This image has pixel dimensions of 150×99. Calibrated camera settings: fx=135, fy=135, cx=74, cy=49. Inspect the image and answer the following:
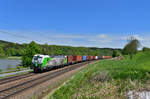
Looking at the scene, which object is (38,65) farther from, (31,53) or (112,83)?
(31,53)

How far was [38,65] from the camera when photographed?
29266mm

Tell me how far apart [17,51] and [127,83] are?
195614 mm

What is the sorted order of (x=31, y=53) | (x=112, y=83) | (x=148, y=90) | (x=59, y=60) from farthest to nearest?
1. (x=31, y=53)
2. (x=59, y=60)
3. (x=112, y=83)
4. (x=148, y=90)

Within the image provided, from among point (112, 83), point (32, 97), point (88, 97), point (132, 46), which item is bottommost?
point (32, 97)

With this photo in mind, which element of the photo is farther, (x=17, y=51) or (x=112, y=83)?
(x=17, y=51)

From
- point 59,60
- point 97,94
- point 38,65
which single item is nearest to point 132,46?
point 59,60

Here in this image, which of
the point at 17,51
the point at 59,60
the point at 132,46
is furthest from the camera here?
the point at 17,51

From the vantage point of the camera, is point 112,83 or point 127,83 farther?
point 112,83

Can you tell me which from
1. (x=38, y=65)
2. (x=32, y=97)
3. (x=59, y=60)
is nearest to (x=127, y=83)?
(x=32, y=97)

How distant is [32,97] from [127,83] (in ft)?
29.6

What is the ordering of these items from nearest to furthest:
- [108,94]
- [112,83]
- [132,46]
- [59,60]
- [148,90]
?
[148,90] < [108,94] < [112,83] < [59,60] < [132,46]

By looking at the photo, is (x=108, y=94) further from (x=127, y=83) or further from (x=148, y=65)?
(x=148, y=65)

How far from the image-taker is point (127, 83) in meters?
9.92

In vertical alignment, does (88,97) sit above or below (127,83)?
below
